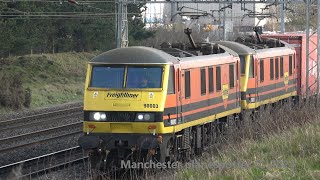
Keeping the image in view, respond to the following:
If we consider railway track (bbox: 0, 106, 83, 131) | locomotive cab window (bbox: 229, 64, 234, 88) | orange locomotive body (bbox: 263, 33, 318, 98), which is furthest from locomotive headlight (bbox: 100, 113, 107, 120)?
orange locomotive body (bbox: 263, 33, 318, 98)

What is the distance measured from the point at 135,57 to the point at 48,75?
83.9 feet

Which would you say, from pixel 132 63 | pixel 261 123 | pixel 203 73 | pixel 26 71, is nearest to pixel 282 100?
pixel 261 123

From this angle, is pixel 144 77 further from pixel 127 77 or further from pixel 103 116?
pixel 103 116

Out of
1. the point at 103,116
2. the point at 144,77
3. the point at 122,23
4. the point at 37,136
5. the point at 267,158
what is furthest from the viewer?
the point at 122,23

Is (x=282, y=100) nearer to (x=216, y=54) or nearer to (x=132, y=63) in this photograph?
(x=216, y=54)

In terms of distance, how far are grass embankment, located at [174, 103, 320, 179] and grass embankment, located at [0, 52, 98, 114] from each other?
1703 cm

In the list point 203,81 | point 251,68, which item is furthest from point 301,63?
point 203,81

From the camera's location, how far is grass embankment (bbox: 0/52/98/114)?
3328cm

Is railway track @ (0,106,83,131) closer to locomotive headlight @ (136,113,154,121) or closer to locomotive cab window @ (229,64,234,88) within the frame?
locomotive cab window @ (229,64,234,88)

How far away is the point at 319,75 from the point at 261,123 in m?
10.7

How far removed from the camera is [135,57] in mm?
14352

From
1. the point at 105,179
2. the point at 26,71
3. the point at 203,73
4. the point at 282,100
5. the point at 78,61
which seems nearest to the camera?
the point at 105,179

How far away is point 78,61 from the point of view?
45344 mm

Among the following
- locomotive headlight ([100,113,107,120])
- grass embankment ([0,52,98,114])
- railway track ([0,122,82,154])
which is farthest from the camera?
grass embankment ([0,52,98,114])
